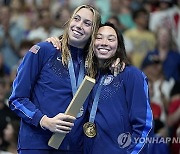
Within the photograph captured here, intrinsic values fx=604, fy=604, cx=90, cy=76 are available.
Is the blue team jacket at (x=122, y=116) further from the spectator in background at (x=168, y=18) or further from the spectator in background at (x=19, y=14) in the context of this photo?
the spectator in background at (x=19, y=14)

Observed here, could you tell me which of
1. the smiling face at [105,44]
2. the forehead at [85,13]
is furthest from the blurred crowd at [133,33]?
the forehead at [85,13]

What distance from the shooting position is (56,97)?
4.41 meters

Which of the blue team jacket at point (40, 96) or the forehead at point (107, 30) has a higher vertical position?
the forehead at point (107, 30)

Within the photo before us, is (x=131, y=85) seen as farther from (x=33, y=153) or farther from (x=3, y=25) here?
(x=3, y=25)

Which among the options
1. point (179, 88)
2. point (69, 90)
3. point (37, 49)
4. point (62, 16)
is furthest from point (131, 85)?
point (62, 16)

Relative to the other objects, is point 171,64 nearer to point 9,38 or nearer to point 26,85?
point 9,38

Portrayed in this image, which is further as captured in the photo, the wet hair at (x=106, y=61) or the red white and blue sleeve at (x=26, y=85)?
the wet hair at (x=106, y=61)

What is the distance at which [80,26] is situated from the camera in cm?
447

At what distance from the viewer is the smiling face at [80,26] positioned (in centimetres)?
448

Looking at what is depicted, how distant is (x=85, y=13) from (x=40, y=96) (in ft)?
2.30

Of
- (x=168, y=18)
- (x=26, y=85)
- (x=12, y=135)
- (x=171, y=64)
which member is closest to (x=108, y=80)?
(x=26, y=85)

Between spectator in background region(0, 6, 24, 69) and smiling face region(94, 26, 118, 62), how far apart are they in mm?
3247

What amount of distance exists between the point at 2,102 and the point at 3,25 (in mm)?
1931

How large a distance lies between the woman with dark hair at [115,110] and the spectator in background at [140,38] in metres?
3.18
